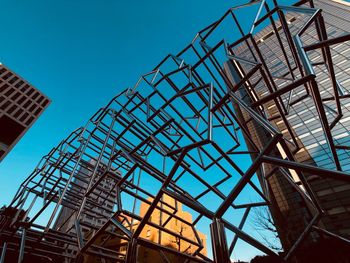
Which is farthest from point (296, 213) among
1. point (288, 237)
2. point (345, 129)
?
point (345, 129)

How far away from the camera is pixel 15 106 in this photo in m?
40.6

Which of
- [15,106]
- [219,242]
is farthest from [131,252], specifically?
[15,106]

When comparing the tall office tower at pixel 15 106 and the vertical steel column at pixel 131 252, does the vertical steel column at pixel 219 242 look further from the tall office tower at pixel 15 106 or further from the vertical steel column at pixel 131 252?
the tall office tower at pixel 15 106

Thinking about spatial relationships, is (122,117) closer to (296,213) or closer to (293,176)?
(293,176)

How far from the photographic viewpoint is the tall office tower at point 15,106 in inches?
1510

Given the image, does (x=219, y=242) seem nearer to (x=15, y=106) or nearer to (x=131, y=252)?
(x=131, y=252)

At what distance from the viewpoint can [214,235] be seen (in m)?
1.41

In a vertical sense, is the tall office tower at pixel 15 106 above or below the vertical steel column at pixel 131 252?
above

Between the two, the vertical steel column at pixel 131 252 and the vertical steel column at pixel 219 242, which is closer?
the vertical steel column at pixel 219 242

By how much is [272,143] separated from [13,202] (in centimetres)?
695

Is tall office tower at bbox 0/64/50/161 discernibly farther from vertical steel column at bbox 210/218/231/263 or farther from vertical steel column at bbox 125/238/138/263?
vertical steel column at bbox 210/218/231/263

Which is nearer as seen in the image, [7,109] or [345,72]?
[345,72]

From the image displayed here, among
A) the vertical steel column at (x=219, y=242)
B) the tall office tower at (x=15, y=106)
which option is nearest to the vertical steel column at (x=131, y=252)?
the vertical steel column at (x=219, y=242)

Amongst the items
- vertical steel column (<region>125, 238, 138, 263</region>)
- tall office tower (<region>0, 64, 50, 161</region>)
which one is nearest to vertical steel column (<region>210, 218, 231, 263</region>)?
vertical steel column (<region>125, 238, 138, 263</region>)
